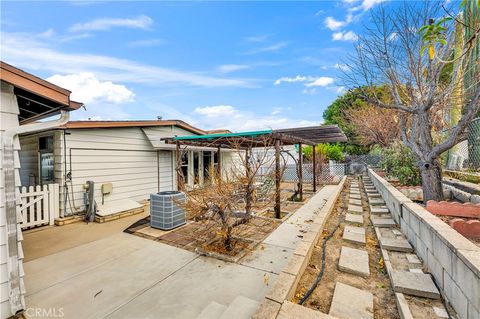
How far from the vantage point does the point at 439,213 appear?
4.20m

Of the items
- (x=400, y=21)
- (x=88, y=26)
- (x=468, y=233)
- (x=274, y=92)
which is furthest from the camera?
(x=274, y=92)

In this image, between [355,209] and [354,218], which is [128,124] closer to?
[354,218]

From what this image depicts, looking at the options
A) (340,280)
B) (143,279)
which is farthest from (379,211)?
(143,279)

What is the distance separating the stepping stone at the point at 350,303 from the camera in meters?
2.18

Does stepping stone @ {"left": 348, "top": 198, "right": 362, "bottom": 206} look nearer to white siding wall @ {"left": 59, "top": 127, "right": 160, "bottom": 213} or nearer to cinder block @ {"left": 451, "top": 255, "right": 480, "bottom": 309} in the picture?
cinder block @ {"left": 451, "top": 255, "right": 480, "bottom": 309}

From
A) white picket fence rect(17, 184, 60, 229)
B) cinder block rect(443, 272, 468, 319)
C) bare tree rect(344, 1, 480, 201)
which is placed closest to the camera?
cinder block rect(443, 272, 468, 319)

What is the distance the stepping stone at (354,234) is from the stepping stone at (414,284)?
1190mm

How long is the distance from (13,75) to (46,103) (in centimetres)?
92

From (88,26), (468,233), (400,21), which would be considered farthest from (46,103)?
(400,21)

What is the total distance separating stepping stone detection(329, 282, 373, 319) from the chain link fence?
22.4 feet

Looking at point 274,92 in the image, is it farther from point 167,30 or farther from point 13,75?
point 13,75

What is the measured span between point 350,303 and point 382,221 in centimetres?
333

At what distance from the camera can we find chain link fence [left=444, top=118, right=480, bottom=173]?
6672 millimetres
